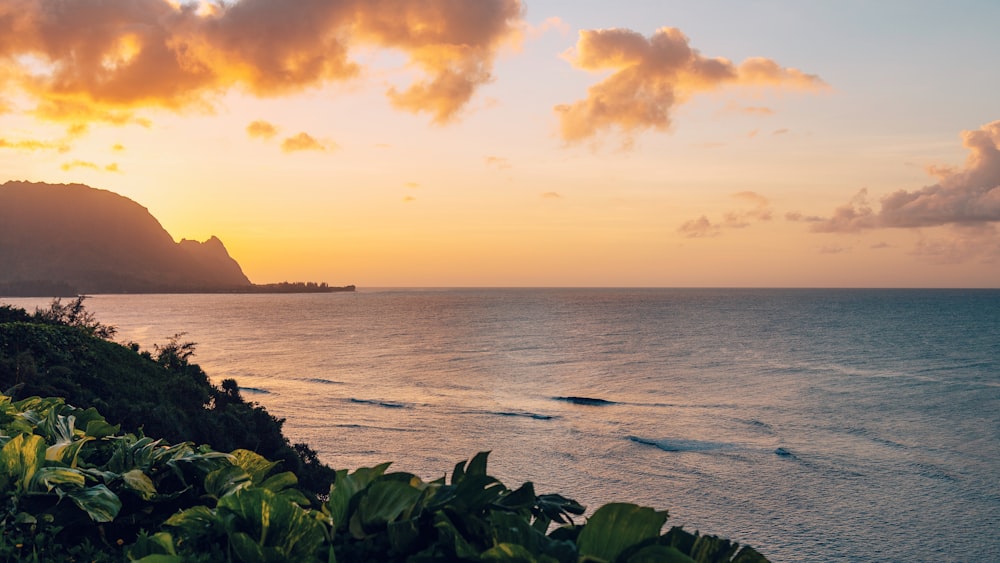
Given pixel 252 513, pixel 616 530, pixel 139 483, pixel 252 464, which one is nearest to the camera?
pixel 616 530

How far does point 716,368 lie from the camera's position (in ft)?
211

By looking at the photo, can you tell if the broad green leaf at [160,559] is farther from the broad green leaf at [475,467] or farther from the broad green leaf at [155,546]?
the broad green leaf at [475,467]

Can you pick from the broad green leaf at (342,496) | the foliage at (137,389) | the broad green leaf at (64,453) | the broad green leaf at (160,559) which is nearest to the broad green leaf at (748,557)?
the broad green leaf at (342,496)

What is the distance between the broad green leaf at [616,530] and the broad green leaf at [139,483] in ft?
6.61

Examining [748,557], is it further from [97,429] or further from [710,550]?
[97,429]

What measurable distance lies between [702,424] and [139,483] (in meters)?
40.0

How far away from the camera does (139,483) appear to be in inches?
112

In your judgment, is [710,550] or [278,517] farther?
[278,517]

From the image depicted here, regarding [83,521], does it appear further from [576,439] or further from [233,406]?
[576,439]

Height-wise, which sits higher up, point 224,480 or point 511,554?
point 511,554

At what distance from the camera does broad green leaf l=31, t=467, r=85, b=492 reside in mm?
2777

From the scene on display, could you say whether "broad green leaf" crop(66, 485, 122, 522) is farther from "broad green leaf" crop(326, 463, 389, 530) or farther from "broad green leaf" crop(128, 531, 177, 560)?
"broad green leaf" crop(326, 463, 389, 530)

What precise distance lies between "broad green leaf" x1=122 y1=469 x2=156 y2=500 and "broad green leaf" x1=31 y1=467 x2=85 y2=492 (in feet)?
0.56

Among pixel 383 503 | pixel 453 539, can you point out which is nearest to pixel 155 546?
pixel 383 503
